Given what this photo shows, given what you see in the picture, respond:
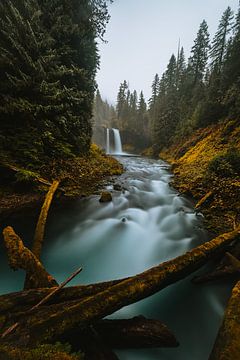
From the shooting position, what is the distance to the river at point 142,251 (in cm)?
240

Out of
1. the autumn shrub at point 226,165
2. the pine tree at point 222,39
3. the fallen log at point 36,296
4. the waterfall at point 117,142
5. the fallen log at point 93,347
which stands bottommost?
the fallen log at point 93,347

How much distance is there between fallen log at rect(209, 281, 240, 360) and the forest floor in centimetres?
498

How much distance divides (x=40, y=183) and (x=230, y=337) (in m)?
5.60

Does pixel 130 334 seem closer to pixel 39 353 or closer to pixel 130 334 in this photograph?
pixel 130 334

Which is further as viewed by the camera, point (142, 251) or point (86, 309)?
point (142, 251)

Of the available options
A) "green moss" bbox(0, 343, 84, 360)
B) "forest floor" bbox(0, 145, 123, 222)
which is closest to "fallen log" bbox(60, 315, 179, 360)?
"green moss" bbox(0, 343, 84, 360)

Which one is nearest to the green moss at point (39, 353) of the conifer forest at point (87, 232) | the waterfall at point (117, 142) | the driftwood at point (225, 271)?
the conifer forest at point (87, 232)

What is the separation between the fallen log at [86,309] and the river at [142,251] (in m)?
0.75

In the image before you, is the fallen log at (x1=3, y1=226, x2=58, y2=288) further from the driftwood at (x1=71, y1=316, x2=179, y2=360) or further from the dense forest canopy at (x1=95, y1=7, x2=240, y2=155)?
the dense forest canopy at (x1=95, y1=7, x2=240, y2=155)

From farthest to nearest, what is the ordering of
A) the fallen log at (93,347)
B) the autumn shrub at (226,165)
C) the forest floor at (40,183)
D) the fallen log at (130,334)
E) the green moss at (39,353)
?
the autumn shrub at (226,165), the forest floor at (40,183), the fallen log at (130,334), the fallen log at (93,347), the green moss at (39,353)

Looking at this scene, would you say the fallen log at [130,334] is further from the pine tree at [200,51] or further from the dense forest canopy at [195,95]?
the pine tree at [200,51]

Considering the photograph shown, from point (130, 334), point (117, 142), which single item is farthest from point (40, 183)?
point (117, 142)

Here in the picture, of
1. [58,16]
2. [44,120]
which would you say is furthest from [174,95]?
[44,120]

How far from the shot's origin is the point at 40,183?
561cm
